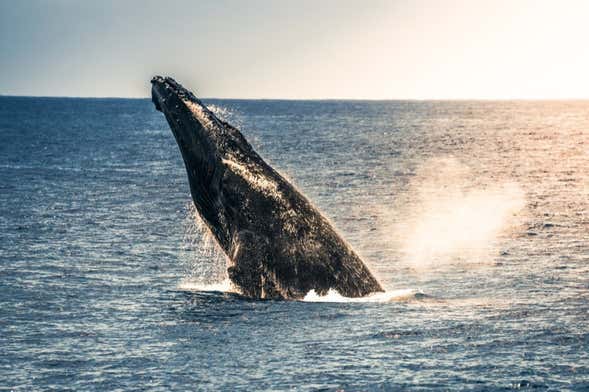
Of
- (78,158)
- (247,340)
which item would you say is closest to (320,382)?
(247,340)

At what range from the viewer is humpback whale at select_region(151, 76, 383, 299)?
19.8m

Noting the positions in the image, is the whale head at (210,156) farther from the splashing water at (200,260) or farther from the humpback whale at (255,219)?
the splashing water at (200,260)

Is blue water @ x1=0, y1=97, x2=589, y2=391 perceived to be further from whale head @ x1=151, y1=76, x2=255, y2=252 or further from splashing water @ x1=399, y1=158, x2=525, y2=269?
whale head @ x1=151, y1=76, x2=255, y2=252

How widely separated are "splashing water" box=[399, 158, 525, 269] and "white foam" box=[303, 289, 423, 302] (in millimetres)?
5501

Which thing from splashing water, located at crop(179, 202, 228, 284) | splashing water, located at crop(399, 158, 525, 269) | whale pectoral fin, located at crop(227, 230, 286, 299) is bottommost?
splashing water, located at crop(179, 202, 228, 284)

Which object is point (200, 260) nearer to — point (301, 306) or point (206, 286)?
point (206, 286)

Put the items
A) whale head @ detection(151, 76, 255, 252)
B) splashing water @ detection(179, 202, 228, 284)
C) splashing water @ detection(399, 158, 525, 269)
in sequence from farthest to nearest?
splashing water @ detection(399, 158, 525, 269) < splashing water @ detection(179, 202, 228, 284) < whale head @ detection(151, 76, 255, 252)

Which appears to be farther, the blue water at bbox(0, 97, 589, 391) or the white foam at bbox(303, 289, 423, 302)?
the white foam at bbox(303, 289, 423, 302)

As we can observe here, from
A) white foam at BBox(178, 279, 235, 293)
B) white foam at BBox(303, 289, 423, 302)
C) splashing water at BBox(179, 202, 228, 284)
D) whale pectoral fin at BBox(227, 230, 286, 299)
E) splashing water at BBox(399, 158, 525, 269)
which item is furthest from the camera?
splashing water at BBox(399, 158, 525, 269)

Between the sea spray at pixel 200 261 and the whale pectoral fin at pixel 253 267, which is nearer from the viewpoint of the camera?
the whale pectoral fin at pixel 253 267

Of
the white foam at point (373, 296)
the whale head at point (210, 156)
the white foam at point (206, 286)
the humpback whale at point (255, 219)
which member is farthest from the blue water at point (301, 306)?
the whale head at point (210, 156)

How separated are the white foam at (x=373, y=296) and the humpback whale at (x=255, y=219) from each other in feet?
0.38

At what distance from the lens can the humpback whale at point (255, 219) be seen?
19781 millimetres

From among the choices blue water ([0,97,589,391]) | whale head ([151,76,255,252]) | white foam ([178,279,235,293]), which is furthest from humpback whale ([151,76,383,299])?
white foam ([178,279,235,293])
